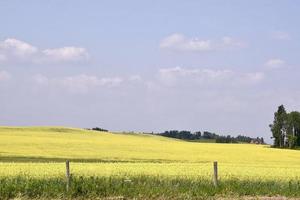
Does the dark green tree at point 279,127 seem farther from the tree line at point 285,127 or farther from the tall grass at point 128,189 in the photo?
the tall grass at point 128,189

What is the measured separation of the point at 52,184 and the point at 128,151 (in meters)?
35.7

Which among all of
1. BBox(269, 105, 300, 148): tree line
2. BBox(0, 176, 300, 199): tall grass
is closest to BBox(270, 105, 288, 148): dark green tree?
BBox(269, 105, 300, 148): tree line

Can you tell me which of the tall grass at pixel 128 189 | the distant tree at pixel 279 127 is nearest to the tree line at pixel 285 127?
the distant tree at pixel 279 127

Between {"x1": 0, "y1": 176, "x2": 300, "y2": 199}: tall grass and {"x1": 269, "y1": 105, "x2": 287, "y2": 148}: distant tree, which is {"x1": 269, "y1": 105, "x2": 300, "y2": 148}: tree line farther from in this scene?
{"x1": 0, "y1": 176, "x2": 300, "y2": 199}: tall grass

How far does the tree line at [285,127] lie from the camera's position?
120194 mm

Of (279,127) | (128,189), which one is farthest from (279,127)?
(128,189)

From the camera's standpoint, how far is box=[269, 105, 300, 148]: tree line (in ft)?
394

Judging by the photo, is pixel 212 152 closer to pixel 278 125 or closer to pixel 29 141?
pixel 29 141

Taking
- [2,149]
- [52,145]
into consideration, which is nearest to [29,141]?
[52,145]

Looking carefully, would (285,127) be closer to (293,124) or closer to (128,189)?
(293,124)

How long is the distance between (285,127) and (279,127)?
4.52 feet

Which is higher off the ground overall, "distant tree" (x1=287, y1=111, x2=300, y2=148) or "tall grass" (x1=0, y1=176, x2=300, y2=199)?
"distant tree" (x1=287, y1=111, x2=300, y2=148)

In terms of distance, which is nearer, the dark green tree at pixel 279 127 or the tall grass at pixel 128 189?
the tall grass at pixel 128 189

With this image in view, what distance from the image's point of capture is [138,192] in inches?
749
